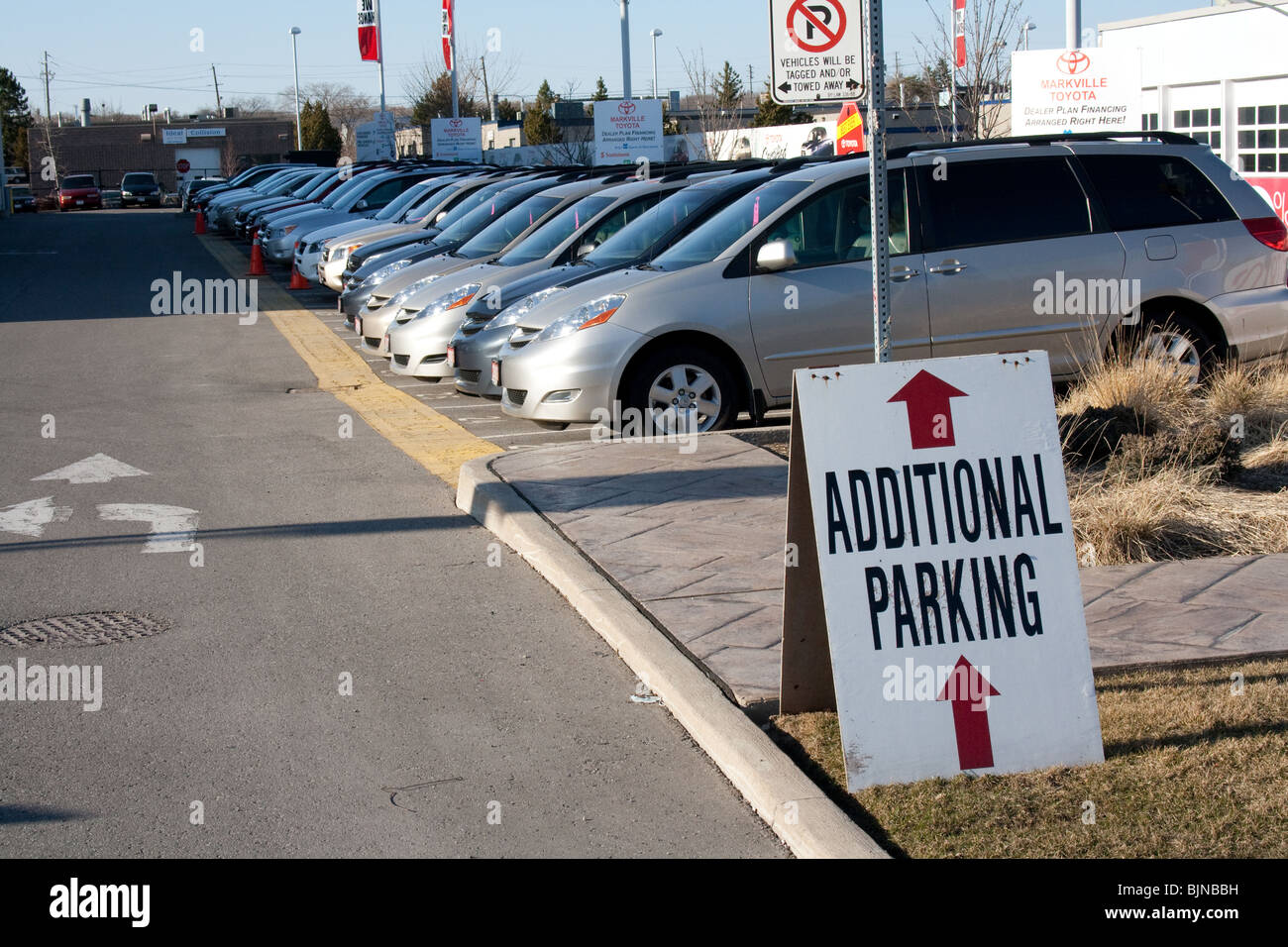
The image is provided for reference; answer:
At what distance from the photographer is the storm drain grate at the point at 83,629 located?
5846 millimetres

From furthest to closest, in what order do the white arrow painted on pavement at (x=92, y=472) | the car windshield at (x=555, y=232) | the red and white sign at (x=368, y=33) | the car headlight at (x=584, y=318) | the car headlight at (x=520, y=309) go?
the red and white sign at (x=368, y=33) → the car windshield at (x=555, y=232) → the car headlight at (x=520, y=309) → the car headlight at (x=584, y=318) → the white arrow painted on pavement at (x=92, y=472)

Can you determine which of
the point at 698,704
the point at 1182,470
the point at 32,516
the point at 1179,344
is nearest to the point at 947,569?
the point at 698,704

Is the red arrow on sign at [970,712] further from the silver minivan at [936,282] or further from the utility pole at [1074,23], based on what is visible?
the utility pole at [1074,23]

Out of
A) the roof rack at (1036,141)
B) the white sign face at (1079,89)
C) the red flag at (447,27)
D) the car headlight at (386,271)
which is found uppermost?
the red flag at (447,27)

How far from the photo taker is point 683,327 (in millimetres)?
9164

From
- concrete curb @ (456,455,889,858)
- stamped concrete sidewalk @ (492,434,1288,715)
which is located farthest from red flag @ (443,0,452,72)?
concrete curb @ (456,455,889,858)

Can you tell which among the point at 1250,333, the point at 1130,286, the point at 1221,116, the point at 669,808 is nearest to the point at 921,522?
A: the point at 669,808

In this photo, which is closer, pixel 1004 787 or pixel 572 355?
pixel 1004 787

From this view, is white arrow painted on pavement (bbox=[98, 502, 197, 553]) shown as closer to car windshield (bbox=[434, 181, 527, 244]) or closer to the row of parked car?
the row of parked car

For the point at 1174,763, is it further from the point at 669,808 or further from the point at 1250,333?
the point at 1250,333

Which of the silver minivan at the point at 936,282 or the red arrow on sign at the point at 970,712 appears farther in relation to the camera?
the silver minivan at the point at 936,282

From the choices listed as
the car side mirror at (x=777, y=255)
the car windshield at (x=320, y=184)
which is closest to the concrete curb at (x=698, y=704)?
the car side mirror at (x=777, y=255)

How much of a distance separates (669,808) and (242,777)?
1435 millimetres

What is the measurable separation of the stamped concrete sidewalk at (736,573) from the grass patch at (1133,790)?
34cm
